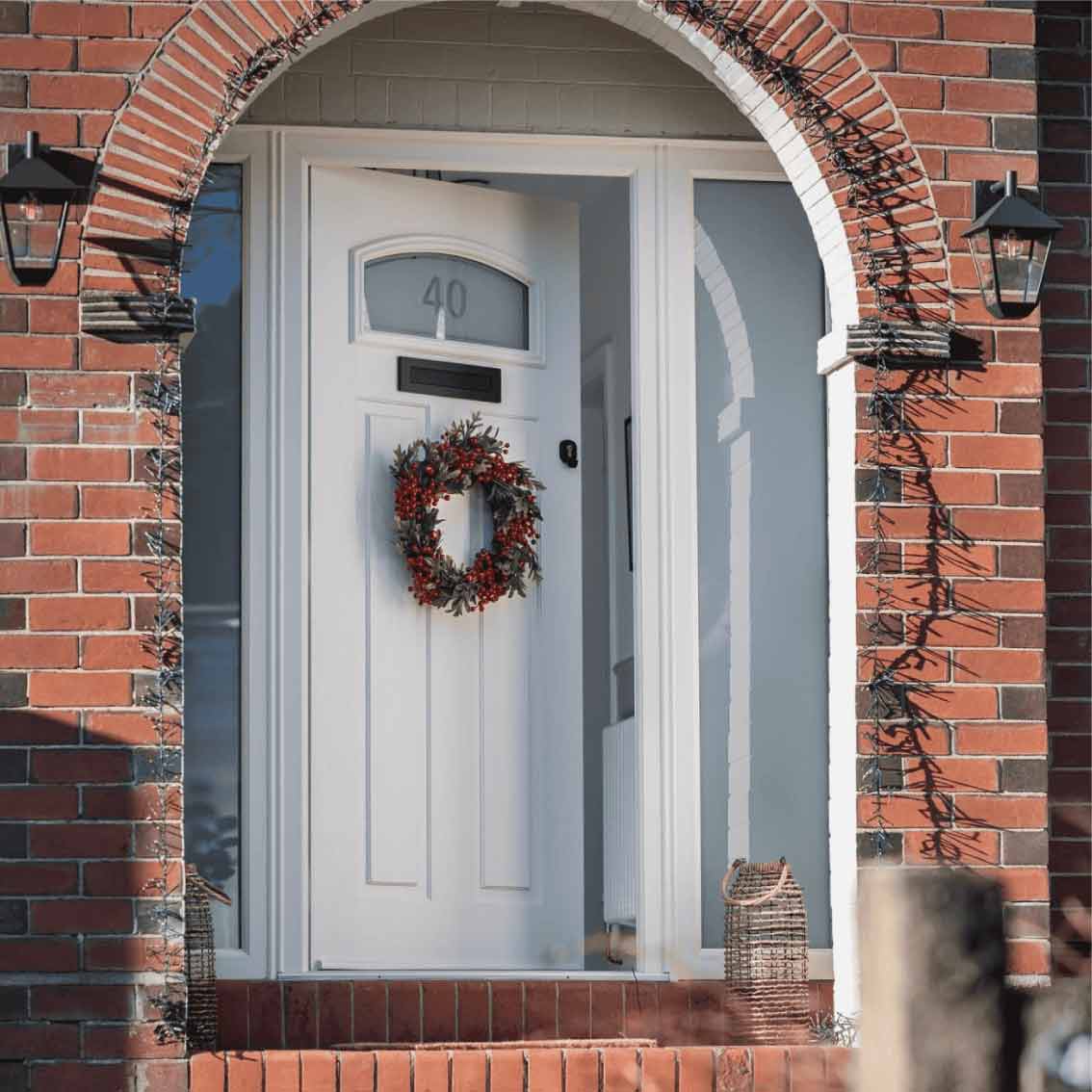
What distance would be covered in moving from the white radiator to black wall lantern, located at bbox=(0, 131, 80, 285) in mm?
2440

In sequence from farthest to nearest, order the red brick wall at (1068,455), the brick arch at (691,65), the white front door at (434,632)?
the white front door at (434,632) < the red brick wall at (1068,455) < the brick arch at (691,65)

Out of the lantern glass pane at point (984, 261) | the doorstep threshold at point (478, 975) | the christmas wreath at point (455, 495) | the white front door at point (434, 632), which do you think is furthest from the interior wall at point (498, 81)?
the doorstep threshold at point (478, 975)

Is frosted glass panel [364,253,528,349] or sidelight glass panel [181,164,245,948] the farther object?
frosted glass panel [364,253,528,349]

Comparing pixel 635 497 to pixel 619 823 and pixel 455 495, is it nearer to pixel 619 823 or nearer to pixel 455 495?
pixel 455 495

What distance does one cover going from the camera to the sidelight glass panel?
22.7 ft

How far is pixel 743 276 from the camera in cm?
730

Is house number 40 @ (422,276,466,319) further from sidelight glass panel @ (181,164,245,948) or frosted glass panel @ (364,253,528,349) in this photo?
sidelight glass panel @ (181,164,245,948)

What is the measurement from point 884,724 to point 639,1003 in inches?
53.1

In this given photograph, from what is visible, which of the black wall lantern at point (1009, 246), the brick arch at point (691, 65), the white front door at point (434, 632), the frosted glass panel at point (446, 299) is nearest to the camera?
the brick arch at point (691, 65)

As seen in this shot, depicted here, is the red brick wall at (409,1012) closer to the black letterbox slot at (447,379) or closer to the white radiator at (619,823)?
the white radiator at (619,823)

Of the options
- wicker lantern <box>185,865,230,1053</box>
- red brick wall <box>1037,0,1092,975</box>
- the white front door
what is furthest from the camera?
the white front door

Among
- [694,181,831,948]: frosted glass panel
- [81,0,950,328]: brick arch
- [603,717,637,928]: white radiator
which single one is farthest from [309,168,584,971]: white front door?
[81,0,950,328]: brick arch

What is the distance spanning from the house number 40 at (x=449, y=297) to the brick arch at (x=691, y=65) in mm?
1129

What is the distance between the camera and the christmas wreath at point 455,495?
7.09 m
